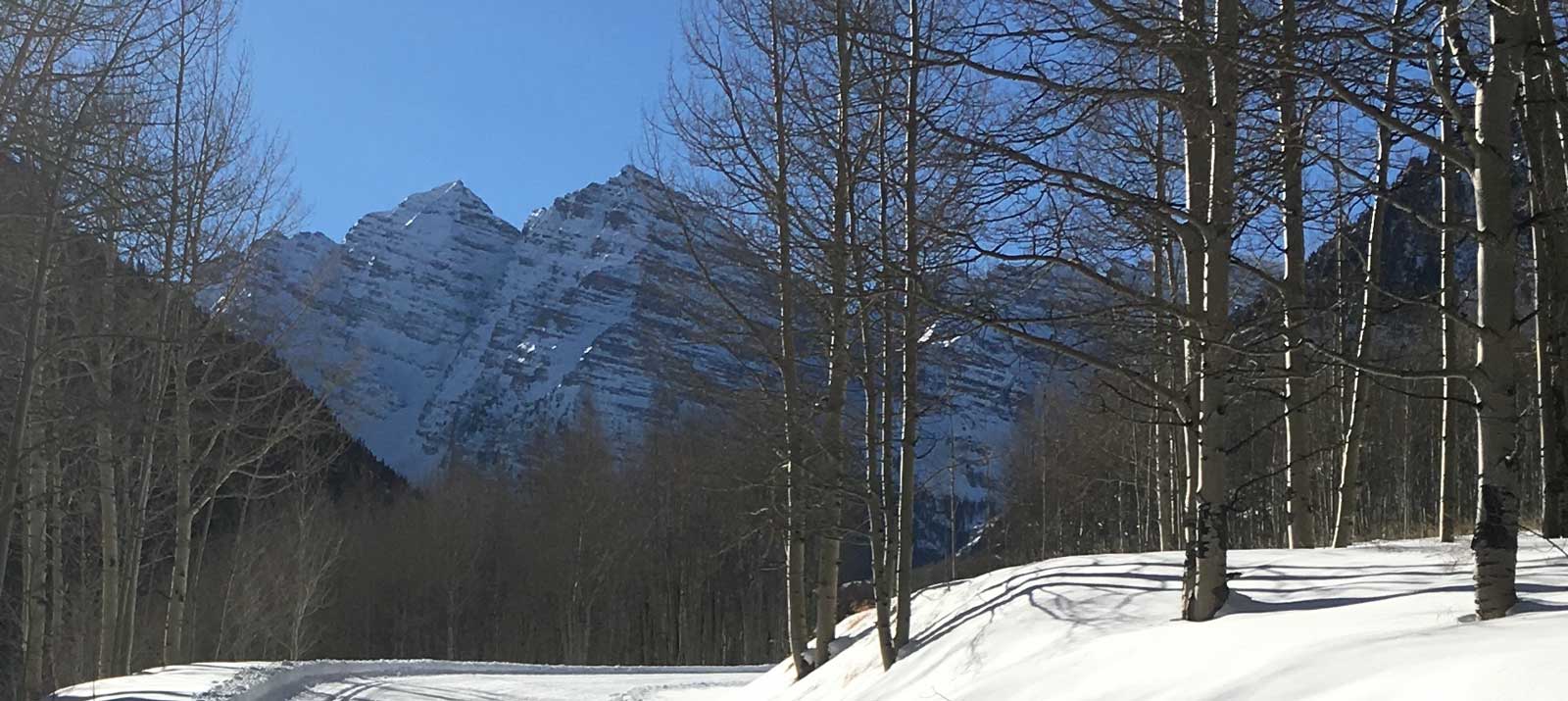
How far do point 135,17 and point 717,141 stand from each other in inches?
194

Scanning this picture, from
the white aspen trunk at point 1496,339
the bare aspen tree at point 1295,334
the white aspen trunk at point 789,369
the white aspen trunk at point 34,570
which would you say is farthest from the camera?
the white aspen trunk at point 34,570

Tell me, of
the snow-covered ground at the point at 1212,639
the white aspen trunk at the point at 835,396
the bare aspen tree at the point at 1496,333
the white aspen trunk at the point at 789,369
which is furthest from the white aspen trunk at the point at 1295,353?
the white aspen trunk at the point at 789,369

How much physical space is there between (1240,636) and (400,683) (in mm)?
17553

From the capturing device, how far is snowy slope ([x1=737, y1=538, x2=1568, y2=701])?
147 inches

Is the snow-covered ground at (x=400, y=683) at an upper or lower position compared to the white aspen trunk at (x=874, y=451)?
lower

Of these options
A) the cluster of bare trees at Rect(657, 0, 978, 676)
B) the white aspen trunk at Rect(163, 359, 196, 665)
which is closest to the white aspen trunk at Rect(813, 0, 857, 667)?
the cluster of bare trees at Rect(657, 0, 978, 676)

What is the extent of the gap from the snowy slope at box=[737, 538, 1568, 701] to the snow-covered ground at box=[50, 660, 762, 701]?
643 cm

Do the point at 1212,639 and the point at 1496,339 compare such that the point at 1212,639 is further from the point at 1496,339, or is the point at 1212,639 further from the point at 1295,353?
the point at 1295,353

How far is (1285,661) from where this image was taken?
4.24 m

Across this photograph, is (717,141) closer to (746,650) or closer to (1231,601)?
(1231,601)

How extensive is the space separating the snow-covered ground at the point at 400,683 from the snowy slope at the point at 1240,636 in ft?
21.1

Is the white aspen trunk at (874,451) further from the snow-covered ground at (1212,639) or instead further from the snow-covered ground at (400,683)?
the snow-covered ground at (400,683)

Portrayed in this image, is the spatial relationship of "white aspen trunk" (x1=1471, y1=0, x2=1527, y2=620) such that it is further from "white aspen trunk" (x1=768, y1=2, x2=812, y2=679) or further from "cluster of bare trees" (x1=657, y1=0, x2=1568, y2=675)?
"white aspen trunk" (x1=768, y1=2, x2=812, y2=679)

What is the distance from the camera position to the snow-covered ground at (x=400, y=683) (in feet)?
44.7
